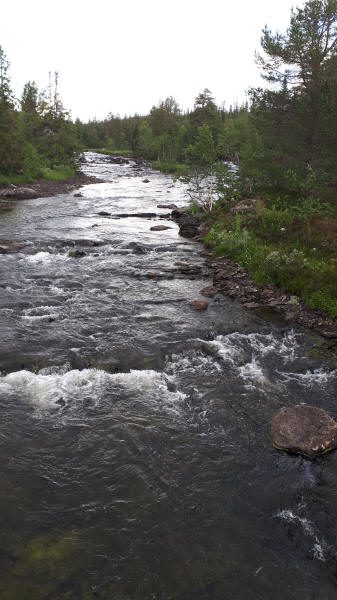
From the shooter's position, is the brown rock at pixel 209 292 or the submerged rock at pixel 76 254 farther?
the submerged rock at pixel 76 254

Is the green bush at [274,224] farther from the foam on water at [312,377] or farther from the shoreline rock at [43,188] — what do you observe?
the shoreline rock at [43,188]

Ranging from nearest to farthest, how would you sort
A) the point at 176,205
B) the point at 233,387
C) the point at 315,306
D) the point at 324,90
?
the point at 233,387
the point at 315,306
the point at 324,90
the point at 176,205

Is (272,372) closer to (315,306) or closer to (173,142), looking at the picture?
(315,306)

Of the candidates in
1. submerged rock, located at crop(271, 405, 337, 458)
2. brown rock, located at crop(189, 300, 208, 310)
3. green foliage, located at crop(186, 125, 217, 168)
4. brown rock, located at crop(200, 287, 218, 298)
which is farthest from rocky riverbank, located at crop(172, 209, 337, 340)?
green foliage, located at crop(186, 125, 217, 168)

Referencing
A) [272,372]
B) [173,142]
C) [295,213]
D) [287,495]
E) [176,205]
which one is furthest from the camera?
[173,142]

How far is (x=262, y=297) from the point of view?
17562 mm

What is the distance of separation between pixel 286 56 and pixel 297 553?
103 feet

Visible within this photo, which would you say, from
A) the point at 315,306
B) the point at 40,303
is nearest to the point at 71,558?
the point at 40,303

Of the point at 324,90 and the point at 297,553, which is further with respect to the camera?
the point at 324,90

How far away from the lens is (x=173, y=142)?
93375mm

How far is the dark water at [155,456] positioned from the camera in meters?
6.06

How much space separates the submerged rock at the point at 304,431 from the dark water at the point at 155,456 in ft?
0.92

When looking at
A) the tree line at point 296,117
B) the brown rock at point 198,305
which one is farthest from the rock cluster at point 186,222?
the brown rock at point 198,305

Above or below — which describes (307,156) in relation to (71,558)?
above
